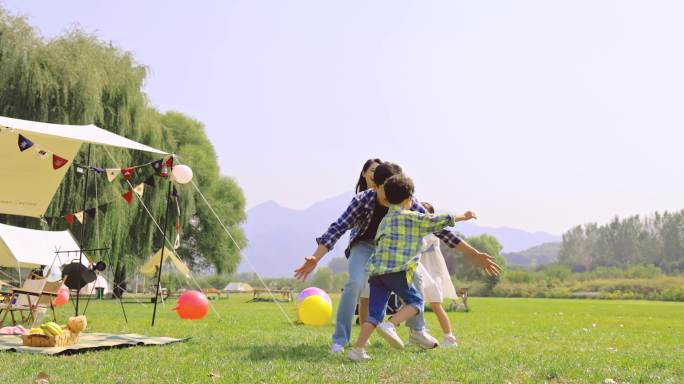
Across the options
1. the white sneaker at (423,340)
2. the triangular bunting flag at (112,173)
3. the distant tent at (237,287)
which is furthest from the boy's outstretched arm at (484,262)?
the distant tent at (237,287)

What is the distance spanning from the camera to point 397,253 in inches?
230

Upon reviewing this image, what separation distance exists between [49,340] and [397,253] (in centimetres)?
350

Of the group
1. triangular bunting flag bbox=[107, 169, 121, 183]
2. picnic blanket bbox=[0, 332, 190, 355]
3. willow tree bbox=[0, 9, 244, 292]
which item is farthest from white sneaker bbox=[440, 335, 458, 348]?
willow tree bbox=[0, 9, 244, 292]

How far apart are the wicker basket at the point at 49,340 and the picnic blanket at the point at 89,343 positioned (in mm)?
85

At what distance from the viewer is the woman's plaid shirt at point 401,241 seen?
582 centimetres

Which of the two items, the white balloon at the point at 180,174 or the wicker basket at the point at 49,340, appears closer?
the wicker basket at the point at 49,340

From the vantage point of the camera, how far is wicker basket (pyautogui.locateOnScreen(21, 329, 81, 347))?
269 inches

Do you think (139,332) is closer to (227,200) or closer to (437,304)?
(437,304)

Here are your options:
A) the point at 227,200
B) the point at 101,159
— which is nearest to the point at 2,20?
the point at 101,159

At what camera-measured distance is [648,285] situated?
143ft

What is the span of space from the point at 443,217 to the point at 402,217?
34 cm

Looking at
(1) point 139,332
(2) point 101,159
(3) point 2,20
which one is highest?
(3) point 2,20

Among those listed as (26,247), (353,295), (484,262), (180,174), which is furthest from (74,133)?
(26,247)

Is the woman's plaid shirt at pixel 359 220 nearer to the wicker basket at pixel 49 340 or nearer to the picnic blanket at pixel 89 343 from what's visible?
the picnic blanket at pixel 89 343
